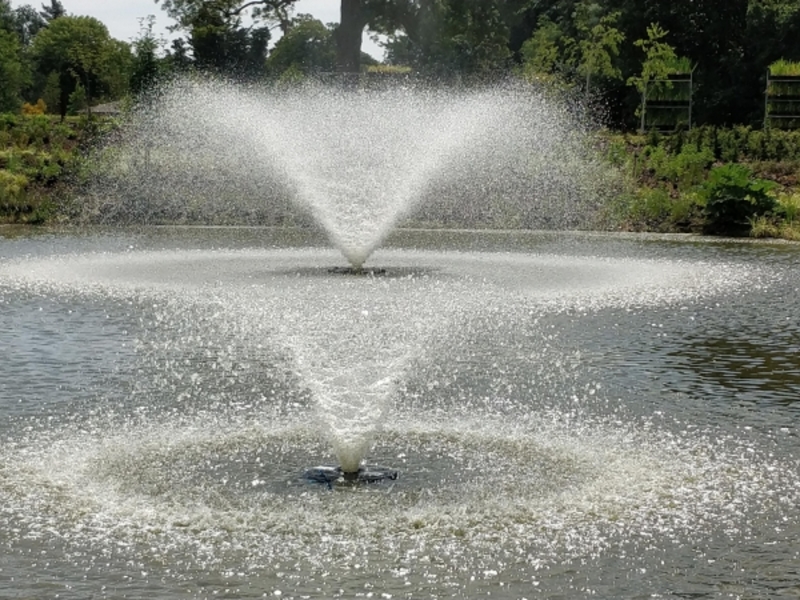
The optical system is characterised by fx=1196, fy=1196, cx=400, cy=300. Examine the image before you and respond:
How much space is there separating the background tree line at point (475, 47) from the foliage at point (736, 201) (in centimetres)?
1354

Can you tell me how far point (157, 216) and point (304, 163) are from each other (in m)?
4.70

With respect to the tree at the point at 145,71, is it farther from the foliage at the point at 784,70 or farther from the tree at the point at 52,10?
the tree at the point at 52,10

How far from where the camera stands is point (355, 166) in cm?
3244

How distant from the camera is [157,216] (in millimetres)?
31156

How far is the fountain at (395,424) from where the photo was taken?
5875 millimetres

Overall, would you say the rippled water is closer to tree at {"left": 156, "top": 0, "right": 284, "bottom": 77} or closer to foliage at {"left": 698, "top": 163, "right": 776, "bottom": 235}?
foliage at {"left": 698, "top": 163, "right": 776, "bottom": 235}

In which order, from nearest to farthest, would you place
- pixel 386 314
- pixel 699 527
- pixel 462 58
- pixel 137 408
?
1. pixel 699 527
2. pixel 137 408
3. pixel 386 314
4. pixel 462 58

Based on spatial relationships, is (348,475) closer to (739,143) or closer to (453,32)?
(739,143)

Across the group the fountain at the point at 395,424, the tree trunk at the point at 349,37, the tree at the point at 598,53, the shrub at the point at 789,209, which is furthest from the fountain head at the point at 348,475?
the tree trunk at the point at 349,37

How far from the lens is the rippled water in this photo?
229 inches

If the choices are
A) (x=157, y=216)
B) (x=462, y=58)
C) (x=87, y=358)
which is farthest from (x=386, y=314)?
(x=462, y=58)

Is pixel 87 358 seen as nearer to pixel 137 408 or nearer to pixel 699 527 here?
pixel 137 408

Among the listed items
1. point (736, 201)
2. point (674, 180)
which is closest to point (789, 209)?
point (736, 201)

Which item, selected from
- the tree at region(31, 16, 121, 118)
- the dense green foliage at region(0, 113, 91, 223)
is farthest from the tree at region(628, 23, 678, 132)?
the tree at region(31, 16, 121, 118)
